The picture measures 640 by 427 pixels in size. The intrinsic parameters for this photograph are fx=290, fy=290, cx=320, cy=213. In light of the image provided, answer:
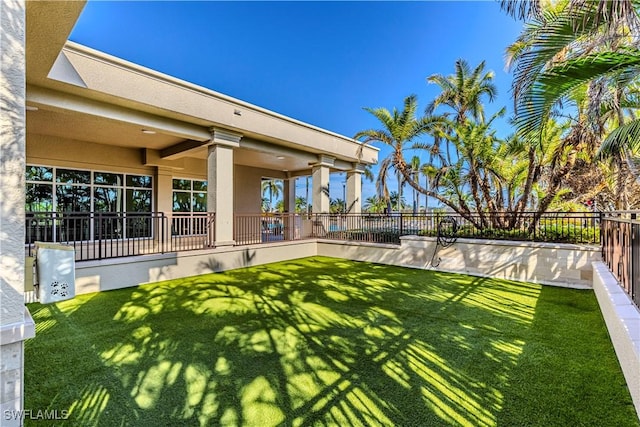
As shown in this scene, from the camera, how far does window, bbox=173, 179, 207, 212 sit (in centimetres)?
1267

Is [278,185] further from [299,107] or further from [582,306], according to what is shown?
[582,306]

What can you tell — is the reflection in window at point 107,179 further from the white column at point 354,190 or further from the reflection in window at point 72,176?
the white column at point 354,190

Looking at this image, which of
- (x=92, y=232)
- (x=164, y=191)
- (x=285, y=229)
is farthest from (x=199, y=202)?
(x=92, y=232)

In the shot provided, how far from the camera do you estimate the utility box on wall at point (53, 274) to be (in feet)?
7.57

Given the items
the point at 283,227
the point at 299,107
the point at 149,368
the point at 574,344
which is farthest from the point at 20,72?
the point at 299,107

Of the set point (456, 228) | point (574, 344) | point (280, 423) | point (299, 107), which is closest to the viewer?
point (280, 423)

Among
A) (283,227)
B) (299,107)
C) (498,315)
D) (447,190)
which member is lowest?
(498,315)

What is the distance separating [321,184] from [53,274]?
34.9 feet

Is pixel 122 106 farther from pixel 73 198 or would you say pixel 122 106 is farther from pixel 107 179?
pixel 73 198

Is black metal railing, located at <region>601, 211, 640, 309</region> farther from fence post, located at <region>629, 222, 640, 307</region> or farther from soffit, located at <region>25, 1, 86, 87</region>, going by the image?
soffit, located at <region>25, 1, 86, 87</region>

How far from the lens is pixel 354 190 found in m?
14.1

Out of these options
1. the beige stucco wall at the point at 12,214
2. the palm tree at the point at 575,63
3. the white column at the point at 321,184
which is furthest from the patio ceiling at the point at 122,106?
the palm tree at the point at 575,63

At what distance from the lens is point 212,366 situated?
3.35m

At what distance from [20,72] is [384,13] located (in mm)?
18956
